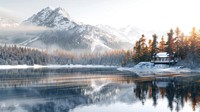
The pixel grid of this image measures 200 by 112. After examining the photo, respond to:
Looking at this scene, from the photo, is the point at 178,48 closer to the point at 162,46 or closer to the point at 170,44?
the point at 170,44

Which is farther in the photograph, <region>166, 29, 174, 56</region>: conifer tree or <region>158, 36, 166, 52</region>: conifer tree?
<region>158, 36, 166, 52</region>: conifer tree

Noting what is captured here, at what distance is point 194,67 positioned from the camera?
12238 cm

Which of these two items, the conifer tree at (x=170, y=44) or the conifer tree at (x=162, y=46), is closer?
the conifer tree at (x=170, y=44)

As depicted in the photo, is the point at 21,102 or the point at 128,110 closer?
the point at 128,110

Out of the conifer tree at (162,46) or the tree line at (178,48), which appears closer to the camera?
→ the tree line at (178,48)

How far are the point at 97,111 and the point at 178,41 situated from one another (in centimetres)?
11009

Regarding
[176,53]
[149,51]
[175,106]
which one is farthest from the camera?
[149,51]

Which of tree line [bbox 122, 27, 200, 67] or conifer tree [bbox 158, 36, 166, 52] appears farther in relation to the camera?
conifer tree [bbox 158, 36, 166, 52]

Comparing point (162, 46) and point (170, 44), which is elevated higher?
point (170, 44)

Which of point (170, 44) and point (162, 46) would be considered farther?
point (162, 46)

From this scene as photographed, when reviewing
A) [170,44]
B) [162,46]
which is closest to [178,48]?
[170,44]

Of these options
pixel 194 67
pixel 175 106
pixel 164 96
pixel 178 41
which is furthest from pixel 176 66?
pixel 175 106

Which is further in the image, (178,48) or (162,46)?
(162,46)

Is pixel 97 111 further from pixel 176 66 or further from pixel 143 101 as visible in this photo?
pixel 176 66
